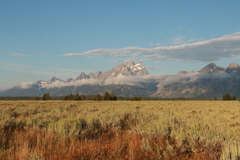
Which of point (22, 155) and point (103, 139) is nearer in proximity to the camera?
point (22, 155)

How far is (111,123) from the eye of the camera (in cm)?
1003

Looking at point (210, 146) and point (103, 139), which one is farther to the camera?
point (103, 139)

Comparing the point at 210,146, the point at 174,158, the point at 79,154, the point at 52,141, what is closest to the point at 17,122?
the point at 52,141

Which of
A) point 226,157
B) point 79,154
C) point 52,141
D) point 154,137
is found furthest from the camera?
point 154,137

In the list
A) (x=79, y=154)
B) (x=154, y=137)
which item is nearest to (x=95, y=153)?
(x=79, y=154)

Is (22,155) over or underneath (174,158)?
over

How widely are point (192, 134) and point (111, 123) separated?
453 cm

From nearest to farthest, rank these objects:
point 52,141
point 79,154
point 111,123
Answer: point 79,154 < point 52,141 < point 111,123

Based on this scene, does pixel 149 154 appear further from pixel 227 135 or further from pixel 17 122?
pixel 17 122

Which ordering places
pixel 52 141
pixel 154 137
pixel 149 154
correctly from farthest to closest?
pixel 154 137 → pixel 52 141 → pixel 149 154

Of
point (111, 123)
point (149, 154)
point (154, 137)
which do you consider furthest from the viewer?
point (111, 123)

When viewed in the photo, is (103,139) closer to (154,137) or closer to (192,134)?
(154,137)

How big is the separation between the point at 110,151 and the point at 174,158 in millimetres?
1942

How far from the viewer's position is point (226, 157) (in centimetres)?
476
